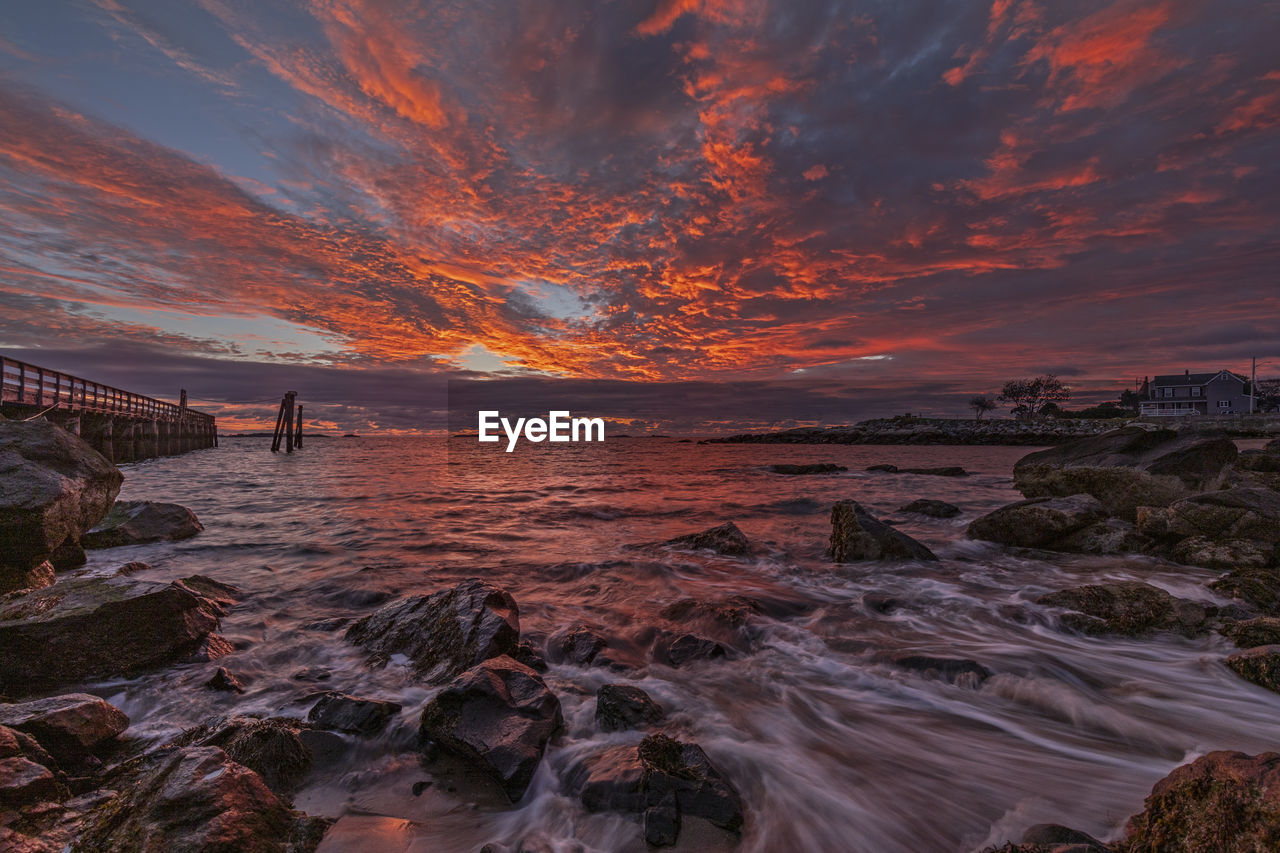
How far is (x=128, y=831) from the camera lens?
7.62 ft

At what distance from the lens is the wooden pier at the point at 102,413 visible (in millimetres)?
19880

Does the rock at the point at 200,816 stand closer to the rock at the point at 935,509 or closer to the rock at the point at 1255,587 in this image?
the rock at the point at 1255,587

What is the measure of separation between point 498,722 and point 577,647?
196cm

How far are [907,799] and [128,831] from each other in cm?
439

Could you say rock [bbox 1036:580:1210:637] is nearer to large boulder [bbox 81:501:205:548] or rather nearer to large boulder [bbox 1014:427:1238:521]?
large boulder [bbox 1014:427:1238:521]

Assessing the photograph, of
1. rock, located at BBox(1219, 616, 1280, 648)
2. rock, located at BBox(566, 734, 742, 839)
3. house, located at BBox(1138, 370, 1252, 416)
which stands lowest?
rock, located at BBox(566, 734, 742, 839)

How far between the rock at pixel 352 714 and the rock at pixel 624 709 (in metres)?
1.70

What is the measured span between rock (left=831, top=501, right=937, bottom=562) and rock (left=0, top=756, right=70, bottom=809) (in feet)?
31.6

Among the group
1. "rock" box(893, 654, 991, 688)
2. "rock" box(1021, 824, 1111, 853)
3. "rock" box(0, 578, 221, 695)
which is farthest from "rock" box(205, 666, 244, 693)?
"rock" box(893, 654, 991, 688)

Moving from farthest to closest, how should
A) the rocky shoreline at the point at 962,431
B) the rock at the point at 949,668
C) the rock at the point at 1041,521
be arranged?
the rocky shoreline at the point at 962,431, the rock at the point at 1041,521, the rock at the point at 949,668

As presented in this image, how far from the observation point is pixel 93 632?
4461 mm

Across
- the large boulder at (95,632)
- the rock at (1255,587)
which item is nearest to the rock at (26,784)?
the large boulder at (95,632)

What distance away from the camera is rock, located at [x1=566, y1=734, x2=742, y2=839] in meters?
2.89

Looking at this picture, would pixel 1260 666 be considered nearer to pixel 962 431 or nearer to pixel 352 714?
pixel 352 714
